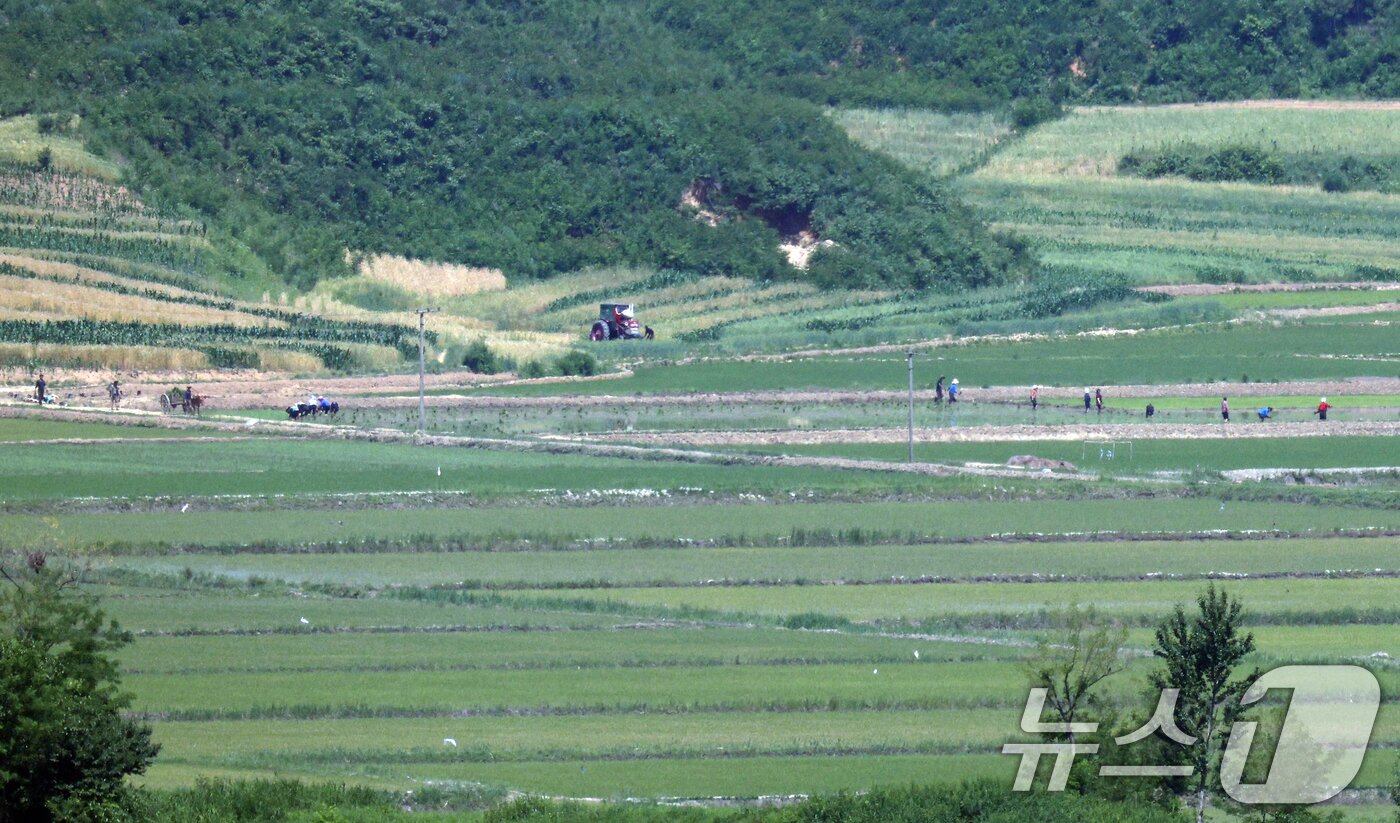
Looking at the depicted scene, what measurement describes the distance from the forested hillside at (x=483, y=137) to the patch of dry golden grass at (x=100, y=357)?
22209 millimetres

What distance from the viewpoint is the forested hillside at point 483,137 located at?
10350cm

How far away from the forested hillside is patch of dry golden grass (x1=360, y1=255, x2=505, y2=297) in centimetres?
121

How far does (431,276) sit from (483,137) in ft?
47.9

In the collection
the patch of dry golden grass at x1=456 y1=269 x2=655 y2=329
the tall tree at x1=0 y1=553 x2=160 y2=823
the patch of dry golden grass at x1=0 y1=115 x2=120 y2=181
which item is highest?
the patch of dry golden grass at x1=0 y1=115 x2=120 y2=181

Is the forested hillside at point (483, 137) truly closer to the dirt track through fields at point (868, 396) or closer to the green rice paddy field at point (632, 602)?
the dirt track through fields at point (868, 396)

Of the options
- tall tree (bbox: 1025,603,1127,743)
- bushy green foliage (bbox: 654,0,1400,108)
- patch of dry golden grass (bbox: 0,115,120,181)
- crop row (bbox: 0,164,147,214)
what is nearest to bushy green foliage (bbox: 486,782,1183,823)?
tall tree (bbox: 1025,603,1127,743)

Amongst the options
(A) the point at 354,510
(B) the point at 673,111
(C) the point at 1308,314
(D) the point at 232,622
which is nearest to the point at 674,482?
(A) the point at 354,510

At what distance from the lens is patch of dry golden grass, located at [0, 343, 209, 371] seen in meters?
74.2

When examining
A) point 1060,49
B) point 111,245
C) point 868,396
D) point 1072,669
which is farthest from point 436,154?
point 1072,669

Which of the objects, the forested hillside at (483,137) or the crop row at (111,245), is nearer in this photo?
the crop row at (111,245)

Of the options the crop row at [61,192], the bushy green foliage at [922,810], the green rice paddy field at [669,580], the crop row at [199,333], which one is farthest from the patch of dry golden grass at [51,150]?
the bushy green foliage at [922,810]

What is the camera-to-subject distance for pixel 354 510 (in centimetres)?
4881

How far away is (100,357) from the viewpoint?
74.8 metres

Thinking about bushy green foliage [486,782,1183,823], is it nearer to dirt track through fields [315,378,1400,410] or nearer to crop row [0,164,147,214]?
dirt track through fields [315,378,1400,410]
